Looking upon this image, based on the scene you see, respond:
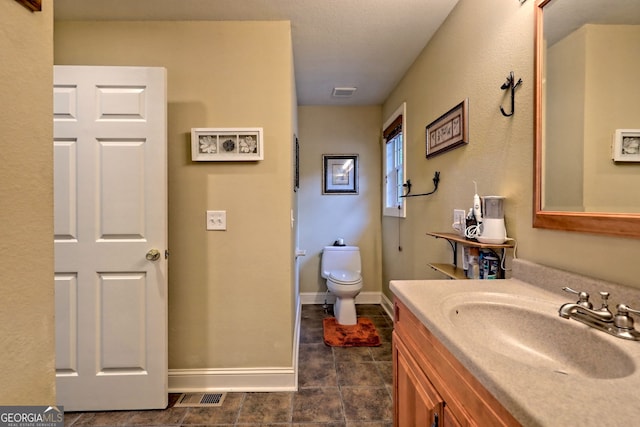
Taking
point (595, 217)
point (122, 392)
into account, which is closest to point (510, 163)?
point (595, 217)

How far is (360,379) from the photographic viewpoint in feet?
5.96

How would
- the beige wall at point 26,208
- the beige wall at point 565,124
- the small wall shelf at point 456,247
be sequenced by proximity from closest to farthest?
the beige wall at point 26,208, the beige wall at point 565,124, the small wall shelf at point 456,247

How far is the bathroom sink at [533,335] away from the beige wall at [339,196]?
2281 mm

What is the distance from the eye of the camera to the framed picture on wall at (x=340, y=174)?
321 centimetres

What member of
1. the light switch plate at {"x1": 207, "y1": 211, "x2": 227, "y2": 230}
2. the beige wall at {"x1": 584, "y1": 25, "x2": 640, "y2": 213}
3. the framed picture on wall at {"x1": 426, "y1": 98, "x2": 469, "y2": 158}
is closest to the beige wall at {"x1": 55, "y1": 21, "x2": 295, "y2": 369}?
the light switch plate at {"x1": 207, "y1": 211, "x2": 227, "y2": 230}

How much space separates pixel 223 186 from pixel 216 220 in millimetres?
223

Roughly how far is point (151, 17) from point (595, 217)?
96.0 inches

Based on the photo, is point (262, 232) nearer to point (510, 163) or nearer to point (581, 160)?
point (510, 163)

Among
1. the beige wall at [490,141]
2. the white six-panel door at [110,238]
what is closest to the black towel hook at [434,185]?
the beige wall at [490,141]

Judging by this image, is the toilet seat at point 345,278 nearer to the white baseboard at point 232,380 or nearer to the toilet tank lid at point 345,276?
the toilet tank lid at point 345,276

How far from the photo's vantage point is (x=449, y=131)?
5.55ft

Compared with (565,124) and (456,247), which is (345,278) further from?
(565,124)

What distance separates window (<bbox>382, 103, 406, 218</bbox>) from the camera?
2555mm

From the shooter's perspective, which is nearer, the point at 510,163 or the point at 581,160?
the point at 581,160
